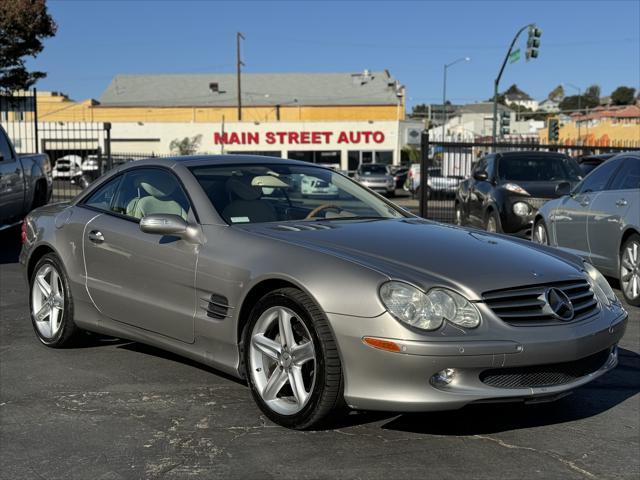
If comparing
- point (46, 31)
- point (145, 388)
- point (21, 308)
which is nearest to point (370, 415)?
point (145, 388)

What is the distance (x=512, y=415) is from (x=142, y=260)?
233 cm

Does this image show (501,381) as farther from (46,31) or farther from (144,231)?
(46,31)

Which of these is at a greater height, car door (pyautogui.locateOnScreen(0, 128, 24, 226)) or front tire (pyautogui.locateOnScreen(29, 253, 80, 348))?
car door (pyautogui.locateOnScreen(0, 128, 24, 226))

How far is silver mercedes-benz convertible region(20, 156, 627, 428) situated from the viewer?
12.2 ft

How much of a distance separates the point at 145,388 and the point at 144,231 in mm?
967

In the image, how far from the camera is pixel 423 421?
429 cm

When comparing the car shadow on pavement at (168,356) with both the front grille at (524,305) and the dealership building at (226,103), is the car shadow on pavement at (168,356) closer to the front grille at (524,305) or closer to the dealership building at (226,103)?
the front grille at (524,305)

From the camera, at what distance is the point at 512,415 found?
4.41 metres

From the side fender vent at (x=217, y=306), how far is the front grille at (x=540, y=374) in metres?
1.43

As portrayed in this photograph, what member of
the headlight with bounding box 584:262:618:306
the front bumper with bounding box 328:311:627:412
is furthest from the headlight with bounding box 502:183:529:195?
the front bumper with bounding box 328:311:627:412

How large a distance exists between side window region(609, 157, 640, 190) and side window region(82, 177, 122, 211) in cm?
508

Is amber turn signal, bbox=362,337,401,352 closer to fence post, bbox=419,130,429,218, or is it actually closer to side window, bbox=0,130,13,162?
side window, bbox=0,130,13,162

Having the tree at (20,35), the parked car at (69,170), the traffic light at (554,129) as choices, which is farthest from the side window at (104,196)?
the traffic light at (554,129)

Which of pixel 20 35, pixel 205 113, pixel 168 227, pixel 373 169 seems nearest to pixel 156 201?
pixel 168 227
